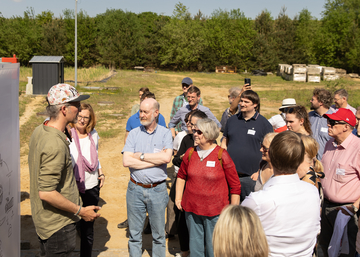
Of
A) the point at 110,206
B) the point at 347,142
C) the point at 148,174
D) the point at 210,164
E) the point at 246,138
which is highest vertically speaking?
the point at 347,142

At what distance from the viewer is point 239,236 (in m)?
1.61

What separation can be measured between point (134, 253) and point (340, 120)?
2793 mm

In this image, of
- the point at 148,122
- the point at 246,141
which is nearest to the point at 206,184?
the point at 148,122

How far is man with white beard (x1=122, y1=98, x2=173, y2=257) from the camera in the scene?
351 cm

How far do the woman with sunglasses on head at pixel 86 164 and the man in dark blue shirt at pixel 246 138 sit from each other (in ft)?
5.84

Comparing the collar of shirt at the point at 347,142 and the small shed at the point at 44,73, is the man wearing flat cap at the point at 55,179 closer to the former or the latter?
the collar of shirt at the point at 347,142

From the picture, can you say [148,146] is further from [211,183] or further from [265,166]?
[265,166]

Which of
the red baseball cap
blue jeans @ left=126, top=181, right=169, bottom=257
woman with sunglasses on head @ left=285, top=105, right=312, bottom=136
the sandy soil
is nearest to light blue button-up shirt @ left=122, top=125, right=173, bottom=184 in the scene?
blue jeans @ left=126, top=181, right=169, bottom=257

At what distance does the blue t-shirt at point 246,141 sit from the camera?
4008 millimetres

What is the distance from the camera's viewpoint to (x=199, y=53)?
1908 inches

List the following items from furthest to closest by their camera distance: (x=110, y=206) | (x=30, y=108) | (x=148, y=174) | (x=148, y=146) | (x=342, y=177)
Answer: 1. (x=30, y=108)
2. (x=110, y=206)
3. (x=148, y=146)
4. (x=148, y=174)
5. (x=342, y=177)

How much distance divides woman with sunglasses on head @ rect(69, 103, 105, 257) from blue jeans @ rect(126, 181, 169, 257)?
51 cm

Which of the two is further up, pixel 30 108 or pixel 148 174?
pixel 148 174

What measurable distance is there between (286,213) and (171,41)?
4899 centimetres
